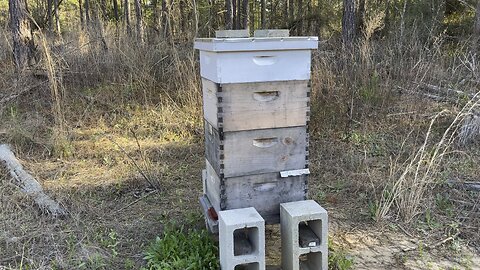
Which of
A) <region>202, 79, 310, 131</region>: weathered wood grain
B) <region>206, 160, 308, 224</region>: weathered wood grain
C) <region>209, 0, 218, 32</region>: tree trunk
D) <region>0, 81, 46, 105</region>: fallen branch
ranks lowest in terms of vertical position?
<region>206, 160, 308, 224</region>: weathered wood grain

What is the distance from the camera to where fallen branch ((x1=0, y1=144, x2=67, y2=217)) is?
10.3 feet

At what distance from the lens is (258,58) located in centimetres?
228

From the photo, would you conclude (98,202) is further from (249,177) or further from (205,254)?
(249,177)

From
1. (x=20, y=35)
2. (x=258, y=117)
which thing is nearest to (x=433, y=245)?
(x=258, y=117)

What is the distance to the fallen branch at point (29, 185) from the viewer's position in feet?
10.3

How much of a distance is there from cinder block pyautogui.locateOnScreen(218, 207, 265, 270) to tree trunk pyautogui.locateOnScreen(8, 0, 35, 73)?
5.53m

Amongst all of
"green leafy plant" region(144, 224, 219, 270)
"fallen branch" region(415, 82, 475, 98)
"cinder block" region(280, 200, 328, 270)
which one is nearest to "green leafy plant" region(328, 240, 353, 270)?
"cinder block" region(280, 200, 328, 270)

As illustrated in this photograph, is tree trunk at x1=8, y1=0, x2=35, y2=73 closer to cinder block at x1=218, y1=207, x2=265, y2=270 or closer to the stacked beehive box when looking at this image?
the stacked beehive box

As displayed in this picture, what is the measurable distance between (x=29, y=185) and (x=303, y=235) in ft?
8.02

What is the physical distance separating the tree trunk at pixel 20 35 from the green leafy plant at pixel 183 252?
5.09 metres

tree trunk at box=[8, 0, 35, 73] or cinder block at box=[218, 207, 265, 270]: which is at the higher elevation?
tree trunk at box=[8, 0, 35, 73]

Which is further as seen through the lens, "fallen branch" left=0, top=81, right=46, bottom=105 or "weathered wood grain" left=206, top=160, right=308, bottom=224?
"fallen branch" left=0, top=81, right=46, bottom=105

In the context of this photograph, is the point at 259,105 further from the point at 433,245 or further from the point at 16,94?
the point at 16,94

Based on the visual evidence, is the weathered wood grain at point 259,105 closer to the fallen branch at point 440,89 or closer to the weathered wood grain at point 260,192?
the weathered wood grain at point 260,192
